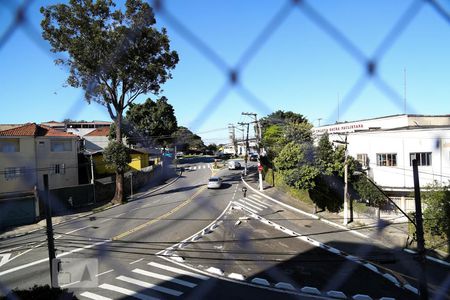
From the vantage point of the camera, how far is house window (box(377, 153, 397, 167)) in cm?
1528

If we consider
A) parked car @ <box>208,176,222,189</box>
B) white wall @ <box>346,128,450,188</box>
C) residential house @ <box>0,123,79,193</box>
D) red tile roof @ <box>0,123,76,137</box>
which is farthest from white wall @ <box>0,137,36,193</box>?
white wall @ <box>346,128,450,188</box>

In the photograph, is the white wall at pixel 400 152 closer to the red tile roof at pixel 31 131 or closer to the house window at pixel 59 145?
the red tile roof at pixel 31 131

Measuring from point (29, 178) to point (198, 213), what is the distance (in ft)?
20.5

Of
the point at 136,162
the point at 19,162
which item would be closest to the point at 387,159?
the point at 19,162

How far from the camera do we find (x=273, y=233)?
41.3 feet

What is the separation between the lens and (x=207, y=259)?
9.57 m

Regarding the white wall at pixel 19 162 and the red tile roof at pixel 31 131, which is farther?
the red tile roof at pixel 31 131

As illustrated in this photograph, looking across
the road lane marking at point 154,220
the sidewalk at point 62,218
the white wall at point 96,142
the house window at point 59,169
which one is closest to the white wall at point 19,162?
the sidewalk at point 62,218

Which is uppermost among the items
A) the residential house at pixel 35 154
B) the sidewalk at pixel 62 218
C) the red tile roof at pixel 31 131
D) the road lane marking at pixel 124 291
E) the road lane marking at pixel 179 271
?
the red tile roof at pixel 31 131

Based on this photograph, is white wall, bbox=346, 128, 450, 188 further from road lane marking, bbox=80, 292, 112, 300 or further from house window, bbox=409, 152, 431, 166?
road lane marking, bbox=80, 292, 112, 300

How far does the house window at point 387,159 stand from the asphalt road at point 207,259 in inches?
143

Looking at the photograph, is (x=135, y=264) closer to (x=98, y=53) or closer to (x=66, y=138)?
(x=98, y=53)

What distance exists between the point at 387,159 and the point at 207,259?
924 centimetres

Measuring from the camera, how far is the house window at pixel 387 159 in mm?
15281
